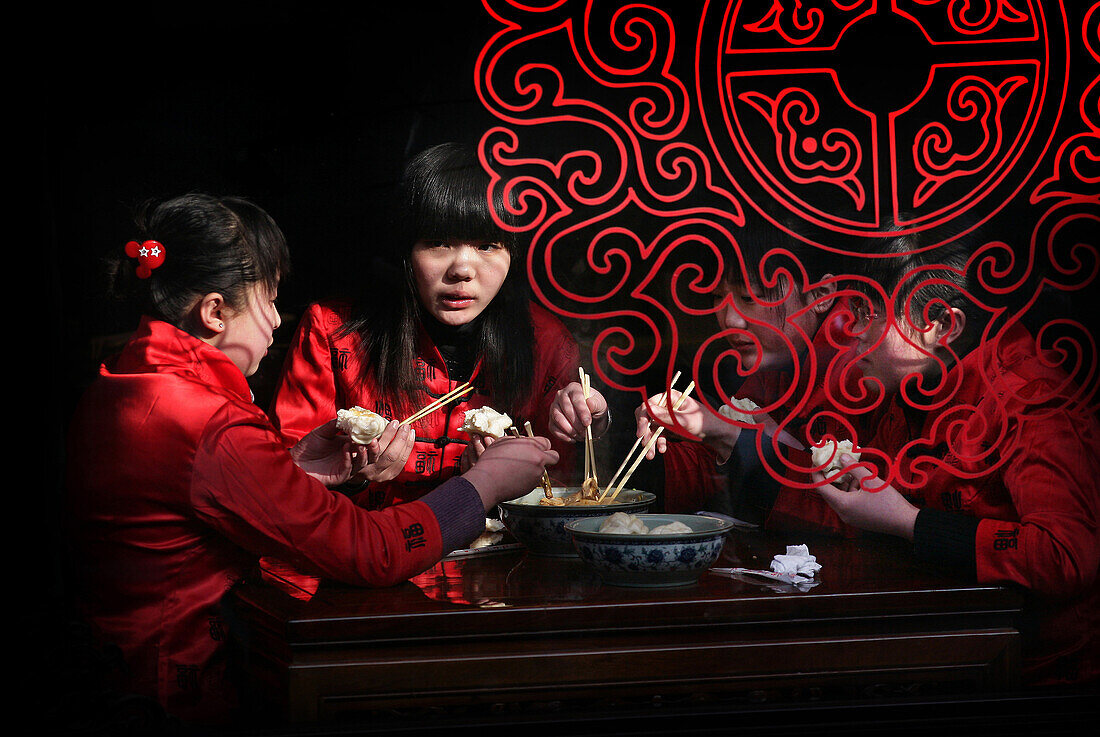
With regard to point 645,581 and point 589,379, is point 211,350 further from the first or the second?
point 645,581

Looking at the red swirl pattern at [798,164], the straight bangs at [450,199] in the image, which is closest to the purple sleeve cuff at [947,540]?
the red swirl pattern at [798,164]

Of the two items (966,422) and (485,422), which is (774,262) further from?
(485,422)

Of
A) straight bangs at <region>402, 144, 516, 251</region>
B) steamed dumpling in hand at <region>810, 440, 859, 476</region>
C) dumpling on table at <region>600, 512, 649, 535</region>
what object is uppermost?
straight bangs at <region>402, 144, 516, 251</region>

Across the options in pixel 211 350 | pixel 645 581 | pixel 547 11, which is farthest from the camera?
pixel 547 11

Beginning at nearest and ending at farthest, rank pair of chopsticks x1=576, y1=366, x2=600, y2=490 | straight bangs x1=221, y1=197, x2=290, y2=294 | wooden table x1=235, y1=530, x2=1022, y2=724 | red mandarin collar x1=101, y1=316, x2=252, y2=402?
1. wooden table x1=235, y1=530, x2=1022, y2=724
2. red mandarin collar x1=101, y1=316, x2=252, y2=402
3. straight bangs x1=221, y1=197, x2=290, y2=294
4. pair of chopsticks x1=576, y1=366, x2=600, y2=490

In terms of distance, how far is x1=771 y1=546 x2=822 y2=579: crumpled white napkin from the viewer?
2348mm

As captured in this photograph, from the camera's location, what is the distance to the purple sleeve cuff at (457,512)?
7.72 ft

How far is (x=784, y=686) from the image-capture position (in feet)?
7.66

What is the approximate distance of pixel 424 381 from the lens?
257cm

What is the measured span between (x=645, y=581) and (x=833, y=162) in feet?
4.02

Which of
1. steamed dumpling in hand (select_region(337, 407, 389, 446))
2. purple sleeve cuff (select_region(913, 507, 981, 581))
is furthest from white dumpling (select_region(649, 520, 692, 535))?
steamed dumpling in hand (select_region(337, 407, 389, 446))

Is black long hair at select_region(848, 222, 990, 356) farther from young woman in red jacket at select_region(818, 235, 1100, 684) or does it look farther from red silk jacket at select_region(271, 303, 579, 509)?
red silk jacket at select_region(271, 303, 579, 509)

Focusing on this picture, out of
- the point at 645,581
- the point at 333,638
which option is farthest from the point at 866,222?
the point at 333,638

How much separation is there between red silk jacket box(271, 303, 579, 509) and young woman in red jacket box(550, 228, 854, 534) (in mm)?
314
